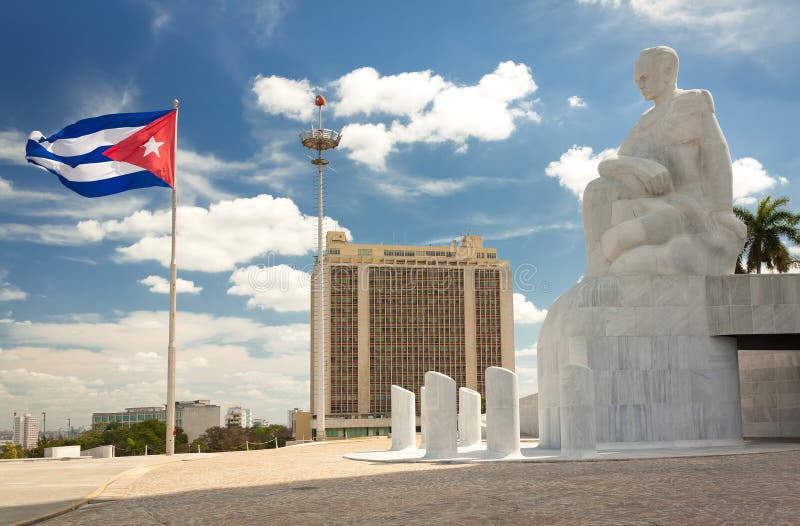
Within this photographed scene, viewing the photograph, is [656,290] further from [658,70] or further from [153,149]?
[153,149]

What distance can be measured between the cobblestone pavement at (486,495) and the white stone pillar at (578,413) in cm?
134

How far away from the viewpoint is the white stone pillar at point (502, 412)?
57.1ft

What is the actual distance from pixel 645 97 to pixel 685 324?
689 centimetres

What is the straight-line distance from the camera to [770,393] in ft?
82.3

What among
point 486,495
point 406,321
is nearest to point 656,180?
point 486,495

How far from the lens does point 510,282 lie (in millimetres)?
119125

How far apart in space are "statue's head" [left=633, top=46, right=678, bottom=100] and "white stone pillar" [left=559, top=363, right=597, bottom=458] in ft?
31.5

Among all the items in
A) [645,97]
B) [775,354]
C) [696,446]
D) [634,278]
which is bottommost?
[696,446]

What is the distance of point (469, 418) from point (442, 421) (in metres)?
4.57

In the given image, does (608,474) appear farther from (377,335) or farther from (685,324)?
(377,335)

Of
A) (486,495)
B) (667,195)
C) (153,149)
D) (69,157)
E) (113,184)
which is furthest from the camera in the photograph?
(153,149)

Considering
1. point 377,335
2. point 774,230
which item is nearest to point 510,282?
point 377,335

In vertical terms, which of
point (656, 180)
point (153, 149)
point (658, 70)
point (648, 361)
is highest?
point (658, 70)

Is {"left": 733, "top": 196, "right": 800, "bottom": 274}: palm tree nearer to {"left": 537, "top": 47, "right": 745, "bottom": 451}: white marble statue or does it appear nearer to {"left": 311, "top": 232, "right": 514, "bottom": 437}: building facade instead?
{"left": 537, "top": 47, "right": 745, "bottom": 451}: white marble statue
